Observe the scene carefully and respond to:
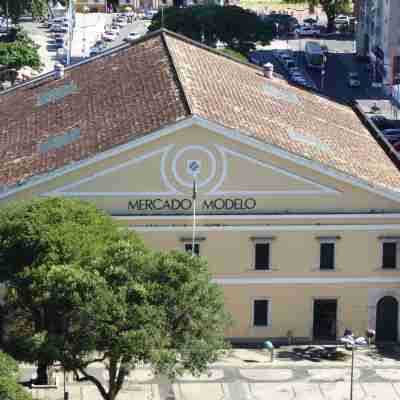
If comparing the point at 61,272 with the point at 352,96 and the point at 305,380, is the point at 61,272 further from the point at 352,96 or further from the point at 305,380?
the point at 352,96

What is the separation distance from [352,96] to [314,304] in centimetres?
8807

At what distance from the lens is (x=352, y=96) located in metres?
160

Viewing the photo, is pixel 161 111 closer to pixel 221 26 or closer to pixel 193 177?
pixel 193 177

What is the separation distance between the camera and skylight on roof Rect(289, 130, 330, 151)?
7738cm

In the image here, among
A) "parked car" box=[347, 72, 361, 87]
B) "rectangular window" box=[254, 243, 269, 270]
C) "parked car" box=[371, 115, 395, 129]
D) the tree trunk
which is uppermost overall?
"parked car" box=[347, 72, 361, 87]

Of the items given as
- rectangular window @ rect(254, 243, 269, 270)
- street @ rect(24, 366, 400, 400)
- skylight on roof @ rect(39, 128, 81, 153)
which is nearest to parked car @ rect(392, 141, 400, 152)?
rectangular window @ rect(254, 243, 269, 270)

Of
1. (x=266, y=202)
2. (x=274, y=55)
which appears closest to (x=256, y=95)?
(x=266, y=202)

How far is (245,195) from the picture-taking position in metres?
73.0

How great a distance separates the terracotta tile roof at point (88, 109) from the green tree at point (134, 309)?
16.0m

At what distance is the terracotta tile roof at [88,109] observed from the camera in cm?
7394

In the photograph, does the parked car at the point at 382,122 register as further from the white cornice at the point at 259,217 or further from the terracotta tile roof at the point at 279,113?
the white cornice at the point at 259,217

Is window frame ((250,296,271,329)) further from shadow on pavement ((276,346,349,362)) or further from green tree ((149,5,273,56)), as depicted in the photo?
green tree ((149,5,273,56))

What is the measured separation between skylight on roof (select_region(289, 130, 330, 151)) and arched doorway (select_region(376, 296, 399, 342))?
9.74m

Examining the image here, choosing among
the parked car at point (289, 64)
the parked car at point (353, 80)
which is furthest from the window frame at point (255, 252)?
the parked car at point (289, 64)
